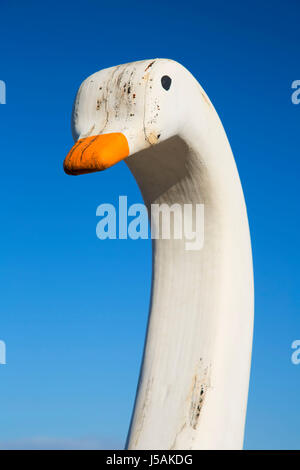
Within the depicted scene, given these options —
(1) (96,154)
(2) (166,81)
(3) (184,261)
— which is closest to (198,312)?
(3) (184,261)

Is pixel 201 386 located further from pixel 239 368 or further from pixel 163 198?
pixel 163 198

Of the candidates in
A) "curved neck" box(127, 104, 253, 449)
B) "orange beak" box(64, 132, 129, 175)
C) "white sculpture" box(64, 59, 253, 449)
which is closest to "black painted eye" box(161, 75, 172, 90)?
"white sculpture" box(64, 59, 253, 449)

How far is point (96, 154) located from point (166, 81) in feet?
2.49

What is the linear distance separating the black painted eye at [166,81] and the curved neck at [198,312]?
326 mm

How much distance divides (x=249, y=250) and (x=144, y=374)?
1.14 meters

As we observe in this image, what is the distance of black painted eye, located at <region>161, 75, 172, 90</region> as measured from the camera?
5.46 metres

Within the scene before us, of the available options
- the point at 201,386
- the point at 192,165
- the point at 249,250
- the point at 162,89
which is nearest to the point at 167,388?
the point at 201,386

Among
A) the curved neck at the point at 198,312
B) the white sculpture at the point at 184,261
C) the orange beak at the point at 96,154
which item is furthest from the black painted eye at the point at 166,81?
the orange beak at the point at 96,154

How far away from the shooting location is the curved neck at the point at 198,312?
5672 mm

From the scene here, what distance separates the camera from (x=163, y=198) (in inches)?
241

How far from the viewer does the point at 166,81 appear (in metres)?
5.49

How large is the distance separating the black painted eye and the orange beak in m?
0.45

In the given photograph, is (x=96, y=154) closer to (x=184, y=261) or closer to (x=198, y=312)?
(x=184, y=261)

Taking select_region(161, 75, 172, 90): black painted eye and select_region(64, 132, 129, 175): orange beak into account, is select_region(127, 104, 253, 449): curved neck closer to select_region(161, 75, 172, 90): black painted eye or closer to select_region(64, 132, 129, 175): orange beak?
select_region(161, 75, 172, 90): black painted eye
